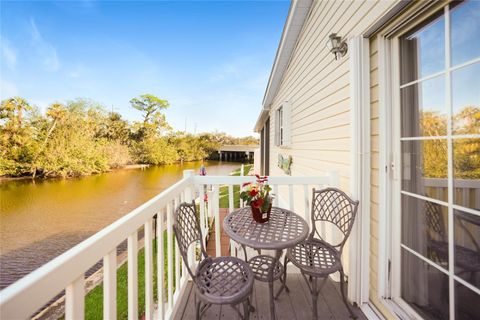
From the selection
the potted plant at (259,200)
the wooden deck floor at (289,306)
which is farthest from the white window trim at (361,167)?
the potted plant at (259,200)

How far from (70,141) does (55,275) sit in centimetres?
2271

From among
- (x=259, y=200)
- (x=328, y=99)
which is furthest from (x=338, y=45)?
(x=259, y=200)

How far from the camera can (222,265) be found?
162cm

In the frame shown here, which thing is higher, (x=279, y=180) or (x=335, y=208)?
(x=279, y=180)

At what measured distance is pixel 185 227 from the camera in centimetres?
159

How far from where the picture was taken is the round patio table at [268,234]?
1.51 m

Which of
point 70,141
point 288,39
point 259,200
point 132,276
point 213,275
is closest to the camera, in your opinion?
point 132,276

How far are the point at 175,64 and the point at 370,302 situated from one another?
20.6m

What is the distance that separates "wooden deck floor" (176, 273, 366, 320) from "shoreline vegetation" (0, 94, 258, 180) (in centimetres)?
2111

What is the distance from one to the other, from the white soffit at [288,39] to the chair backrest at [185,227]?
154 inches

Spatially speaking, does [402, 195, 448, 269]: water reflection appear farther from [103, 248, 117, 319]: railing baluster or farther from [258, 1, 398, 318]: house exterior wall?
[103, 248, 117, 319]: railing baluster

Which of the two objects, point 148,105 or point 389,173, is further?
point 148,105

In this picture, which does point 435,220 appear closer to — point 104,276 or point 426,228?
point 426,228

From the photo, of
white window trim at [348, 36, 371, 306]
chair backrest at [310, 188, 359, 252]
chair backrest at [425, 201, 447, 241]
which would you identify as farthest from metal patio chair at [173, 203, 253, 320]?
chair backrest at [425, 201, 447, 241]
